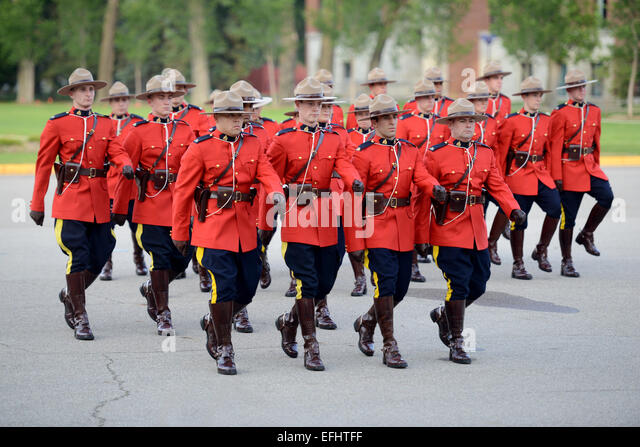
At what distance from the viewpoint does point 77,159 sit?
30.4 ft

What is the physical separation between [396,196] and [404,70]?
61.9 metres

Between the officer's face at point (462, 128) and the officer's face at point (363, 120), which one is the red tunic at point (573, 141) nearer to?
the officer's face at point (363, 120)

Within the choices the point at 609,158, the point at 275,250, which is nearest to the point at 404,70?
the point at 609,158

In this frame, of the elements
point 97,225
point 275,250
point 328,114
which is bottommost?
point 275,250

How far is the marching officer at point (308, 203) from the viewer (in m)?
8.09

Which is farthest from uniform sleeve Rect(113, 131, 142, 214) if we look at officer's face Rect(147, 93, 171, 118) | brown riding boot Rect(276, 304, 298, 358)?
brown riding boot Rect(276, 304, 298, 358)

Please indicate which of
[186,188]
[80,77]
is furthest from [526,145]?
[186,188]

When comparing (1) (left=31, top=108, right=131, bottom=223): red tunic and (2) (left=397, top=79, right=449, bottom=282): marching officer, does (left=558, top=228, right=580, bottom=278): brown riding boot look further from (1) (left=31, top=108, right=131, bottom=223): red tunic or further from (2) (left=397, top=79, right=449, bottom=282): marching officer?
(1) (left=31, top=108, right=131, bottom=223): red tunic

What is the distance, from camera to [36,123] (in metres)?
44.0

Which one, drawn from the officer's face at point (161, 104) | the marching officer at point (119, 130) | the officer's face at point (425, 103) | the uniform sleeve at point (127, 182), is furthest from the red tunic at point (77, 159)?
the officer's face at point (425, 103)

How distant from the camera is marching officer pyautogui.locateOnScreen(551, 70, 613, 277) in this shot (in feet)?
40.4

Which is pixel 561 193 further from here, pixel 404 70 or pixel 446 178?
pixel 404 70

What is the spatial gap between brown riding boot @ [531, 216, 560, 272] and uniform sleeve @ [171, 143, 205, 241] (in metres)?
5.78

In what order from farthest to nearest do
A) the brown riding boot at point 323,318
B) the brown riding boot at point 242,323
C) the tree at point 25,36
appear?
the tree at point 25,36 → the brown riding boot at point 323,318 → the brown riding boot at point 242,323
